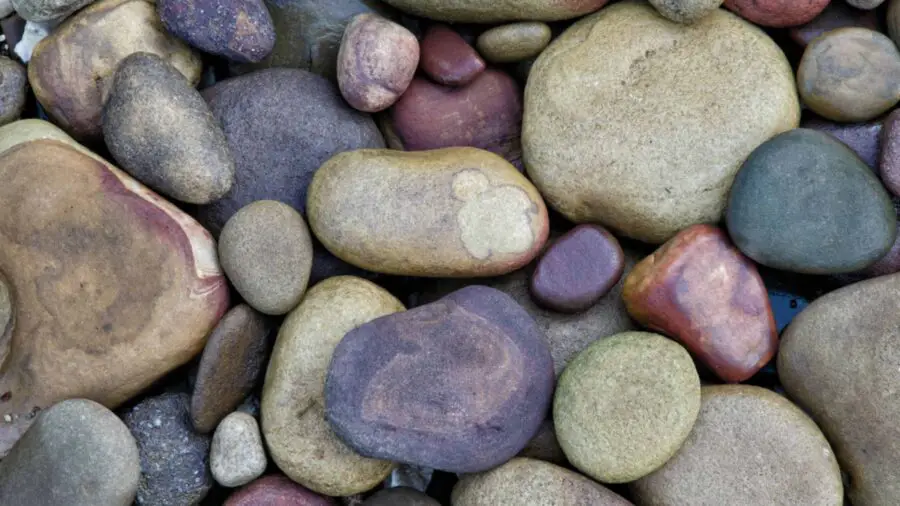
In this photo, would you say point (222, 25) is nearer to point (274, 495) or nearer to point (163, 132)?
point (163, 132)

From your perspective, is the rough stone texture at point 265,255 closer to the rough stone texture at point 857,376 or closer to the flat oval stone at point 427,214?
the flat oval stone at point 427,214

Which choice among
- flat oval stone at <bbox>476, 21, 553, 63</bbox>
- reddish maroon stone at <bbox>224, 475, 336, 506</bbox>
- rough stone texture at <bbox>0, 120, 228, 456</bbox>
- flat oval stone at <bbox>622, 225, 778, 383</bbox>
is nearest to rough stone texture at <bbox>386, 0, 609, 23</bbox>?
flat oval stone at <bbox>476, 21, 553, 63</bbox>

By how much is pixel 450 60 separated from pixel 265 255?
0.83 metres

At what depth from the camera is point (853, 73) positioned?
2.39 metres

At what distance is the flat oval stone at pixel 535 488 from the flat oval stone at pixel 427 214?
57 cm

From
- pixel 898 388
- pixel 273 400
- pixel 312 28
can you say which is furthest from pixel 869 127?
pixel 273 400

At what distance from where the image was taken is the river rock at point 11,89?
99.4 inches

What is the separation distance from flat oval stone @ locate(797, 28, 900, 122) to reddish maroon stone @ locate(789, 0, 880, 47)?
94mm

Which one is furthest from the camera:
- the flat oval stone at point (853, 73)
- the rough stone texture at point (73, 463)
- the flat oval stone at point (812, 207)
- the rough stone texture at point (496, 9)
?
the rough stone texture at point (496, 9)

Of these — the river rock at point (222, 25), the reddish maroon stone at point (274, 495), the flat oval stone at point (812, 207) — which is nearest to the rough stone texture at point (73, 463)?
the reddish maroon stone at point (274, 495)

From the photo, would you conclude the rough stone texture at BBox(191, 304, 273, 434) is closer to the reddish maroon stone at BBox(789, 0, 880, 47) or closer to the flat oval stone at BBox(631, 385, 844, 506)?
the flat oval stone at BBox(631, 385, 844, 506)

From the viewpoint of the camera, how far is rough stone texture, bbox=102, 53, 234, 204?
235 centimetres

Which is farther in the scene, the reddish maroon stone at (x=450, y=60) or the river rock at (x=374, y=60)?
the reddish maroon stone at (x=450, y=60)

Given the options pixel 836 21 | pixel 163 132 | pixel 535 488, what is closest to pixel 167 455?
pixel 163 132
